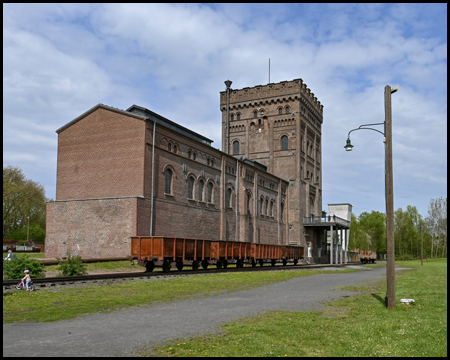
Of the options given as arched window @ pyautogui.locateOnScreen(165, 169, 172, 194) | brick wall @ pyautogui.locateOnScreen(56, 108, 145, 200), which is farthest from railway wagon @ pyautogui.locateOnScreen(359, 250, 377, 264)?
brick wall @ pyautogui.locateOnScreen(56, 108, 145, 200)

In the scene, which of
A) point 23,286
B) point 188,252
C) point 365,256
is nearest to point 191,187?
point 188,252

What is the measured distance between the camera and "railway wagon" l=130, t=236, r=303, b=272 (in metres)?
26.6

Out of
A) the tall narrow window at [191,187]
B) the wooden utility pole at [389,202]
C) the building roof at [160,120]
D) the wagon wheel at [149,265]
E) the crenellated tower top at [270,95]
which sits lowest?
the wagon wheel at [149,265]

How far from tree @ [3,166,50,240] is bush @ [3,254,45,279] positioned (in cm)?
5248

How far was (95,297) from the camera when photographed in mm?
14477

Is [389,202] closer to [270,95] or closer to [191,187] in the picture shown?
[191,187]

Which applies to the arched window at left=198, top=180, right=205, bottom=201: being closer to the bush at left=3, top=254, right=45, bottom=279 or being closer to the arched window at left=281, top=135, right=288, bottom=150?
the bush at left=3, top=254, right=45, bottom=279

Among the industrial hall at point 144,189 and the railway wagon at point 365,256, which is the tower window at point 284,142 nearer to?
the industrial hall at point 144,189

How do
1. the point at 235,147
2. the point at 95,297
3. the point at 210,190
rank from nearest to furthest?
the point at 95,297, the point at 210,190, the point at 235,147

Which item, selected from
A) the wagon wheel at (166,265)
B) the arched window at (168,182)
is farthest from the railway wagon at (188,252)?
the arched window at (168,182)

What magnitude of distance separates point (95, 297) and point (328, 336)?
8.80 meters

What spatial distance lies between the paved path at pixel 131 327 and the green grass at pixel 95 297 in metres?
0.87

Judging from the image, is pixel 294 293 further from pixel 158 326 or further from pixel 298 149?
pixel 298 149

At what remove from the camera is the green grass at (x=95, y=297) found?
11.1m
